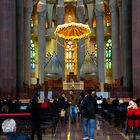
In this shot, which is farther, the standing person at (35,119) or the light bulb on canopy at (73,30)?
the light bulb on canopy at (73,30)

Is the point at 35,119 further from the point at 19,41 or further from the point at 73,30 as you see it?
the point at 73,30

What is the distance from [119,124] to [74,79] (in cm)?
2784

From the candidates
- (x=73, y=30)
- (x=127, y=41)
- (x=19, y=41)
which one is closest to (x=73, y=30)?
(x=73, y=30)

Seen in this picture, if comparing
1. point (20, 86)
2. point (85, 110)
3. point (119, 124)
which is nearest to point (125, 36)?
point (20, 86)

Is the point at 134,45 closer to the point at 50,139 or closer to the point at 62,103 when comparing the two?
the point at 62,103

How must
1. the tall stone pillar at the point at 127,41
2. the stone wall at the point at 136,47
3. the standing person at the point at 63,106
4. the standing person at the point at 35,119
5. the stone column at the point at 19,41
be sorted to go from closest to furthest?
the standing person at the point at 35,119 → the standing person at the point at 63,106 → the stone wall at the point at 136,47 → the tall stone pillar at the point at 127,41 → the stone column at the point at 19,41

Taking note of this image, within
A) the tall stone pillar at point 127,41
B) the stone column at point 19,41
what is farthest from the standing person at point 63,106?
the stone column at point 19,41

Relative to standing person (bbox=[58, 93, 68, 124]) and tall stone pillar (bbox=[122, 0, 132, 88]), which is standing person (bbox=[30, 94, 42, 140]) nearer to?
standing person (bbox=[58, 93, 68, 124])

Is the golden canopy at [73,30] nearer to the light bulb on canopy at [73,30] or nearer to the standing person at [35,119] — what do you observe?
the light bulb on canopy at [73,30]

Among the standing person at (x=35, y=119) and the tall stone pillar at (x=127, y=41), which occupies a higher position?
the tall stone pillar at (x=127, y=41)

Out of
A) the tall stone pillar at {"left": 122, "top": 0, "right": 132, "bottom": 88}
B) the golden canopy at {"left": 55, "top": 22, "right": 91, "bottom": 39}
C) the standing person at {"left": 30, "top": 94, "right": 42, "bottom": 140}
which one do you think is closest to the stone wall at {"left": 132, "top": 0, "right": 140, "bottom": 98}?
the tall stone pillar at {"left": 122, "top": 0, "right": 132, "bottom": 88}

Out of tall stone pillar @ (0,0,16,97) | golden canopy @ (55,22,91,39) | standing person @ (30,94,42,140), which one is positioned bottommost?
standing person @ (30,94,42,140)

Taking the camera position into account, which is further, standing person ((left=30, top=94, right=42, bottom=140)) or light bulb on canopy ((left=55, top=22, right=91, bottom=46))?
light bulb on canopy ((left=55, top=22, right=91, bottom=46))

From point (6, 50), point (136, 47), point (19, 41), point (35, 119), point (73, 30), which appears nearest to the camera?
point (35, 119)
